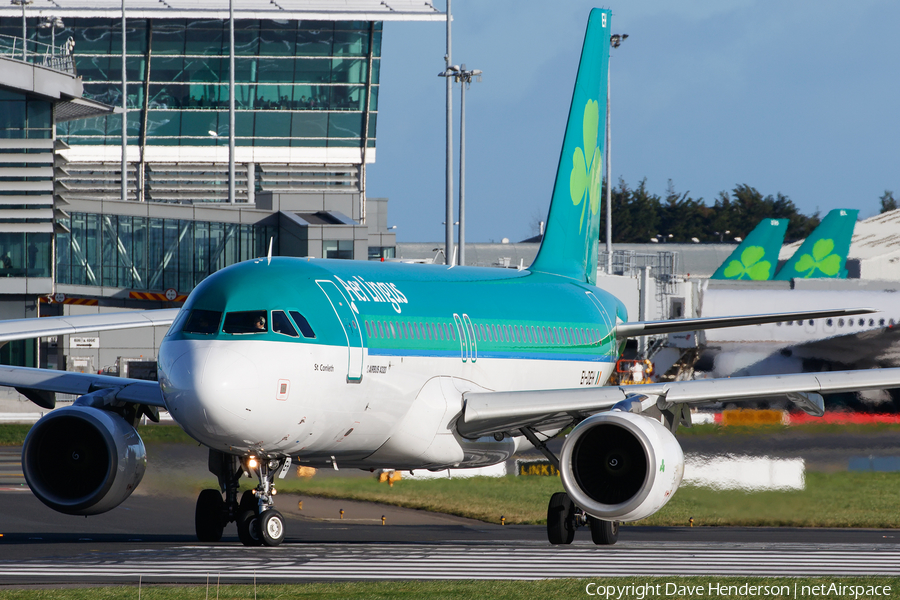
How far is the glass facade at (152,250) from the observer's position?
56438mm

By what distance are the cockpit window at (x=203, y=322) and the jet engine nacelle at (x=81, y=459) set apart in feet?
9.99

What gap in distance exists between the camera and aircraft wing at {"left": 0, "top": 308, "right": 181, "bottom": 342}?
17.8m

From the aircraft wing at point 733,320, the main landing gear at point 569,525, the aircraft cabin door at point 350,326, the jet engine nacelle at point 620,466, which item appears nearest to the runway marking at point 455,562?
the main landing gear at point 569,525

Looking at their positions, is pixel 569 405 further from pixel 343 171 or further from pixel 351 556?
pixel 343 171

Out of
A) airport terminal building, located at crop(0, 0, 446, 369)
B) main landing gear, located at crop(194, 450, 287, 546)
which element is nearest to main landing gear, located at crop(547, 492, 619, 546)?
main landing gear, located at crop(194, 450, 287, 546)

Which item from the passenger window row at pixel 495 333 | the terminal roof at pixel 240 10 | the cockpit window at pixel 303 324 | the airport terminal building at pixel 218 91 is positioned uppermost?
the terminal roof at pixel 240 10

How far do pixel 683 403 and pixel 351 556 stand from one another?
17.6 feet

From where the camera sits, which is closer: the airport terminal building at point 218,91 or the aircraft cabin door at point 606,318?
the aircraft cabin door at point 606,318

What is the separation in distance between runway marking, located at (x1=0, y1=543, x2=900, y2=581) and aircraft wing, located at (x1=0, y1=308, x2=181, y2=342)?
341 cm

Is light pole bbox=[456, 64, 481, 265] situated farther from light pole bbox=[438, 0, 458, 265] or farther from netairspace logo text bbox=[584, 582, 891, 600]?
netairspace logo text bbox=[584, 582, 891, 600]

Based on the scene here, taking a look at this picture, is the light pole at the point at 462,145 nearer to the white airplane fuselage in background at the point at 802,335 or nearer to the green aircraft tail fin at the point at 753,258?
the white airplane fuselage in background at the point at 802,335

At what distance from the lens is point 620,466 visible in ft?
54.5

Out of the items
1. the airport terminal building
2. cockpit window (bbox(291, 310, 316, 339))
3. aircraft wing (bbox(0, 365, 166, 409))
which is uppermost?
the airport terminal building

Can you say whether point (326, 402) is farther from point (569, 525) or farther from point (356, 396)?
point (569, 525)
